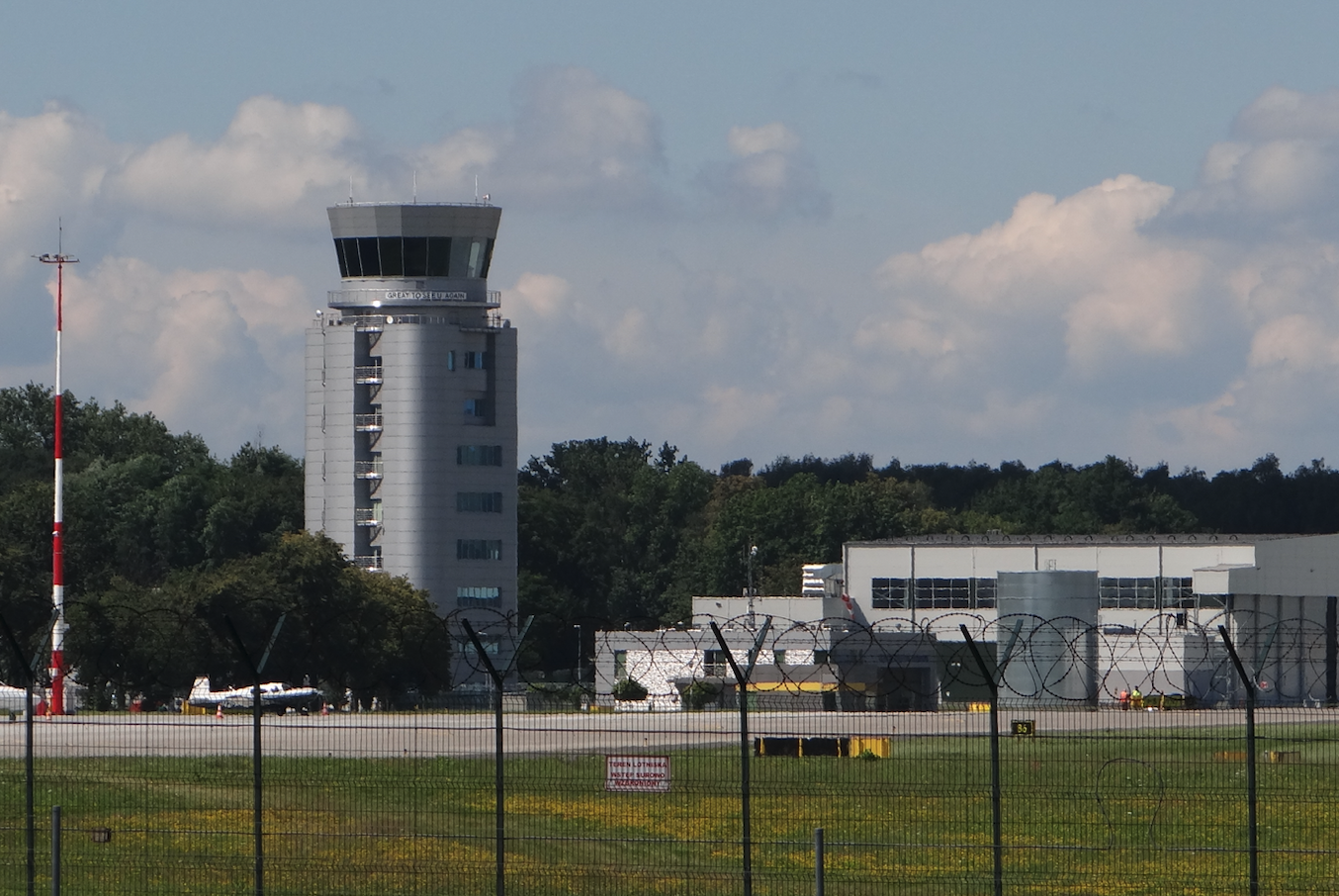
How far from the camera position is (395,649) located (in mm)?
103688

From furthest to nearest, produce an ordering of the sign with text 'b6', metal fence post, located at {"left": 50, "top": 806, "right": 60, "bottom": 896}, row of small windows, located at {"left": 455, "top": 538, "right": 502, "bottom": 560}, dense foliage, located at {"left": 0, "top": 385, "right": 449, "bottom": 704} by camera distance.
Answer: row of small windows, located at {"left": 455, "top": 538, "right": 502, "bottom": 560} < dense foliage, located at {"left": 0, "top": 385, "right": 449, "bottom": 704} < the sign with text 'b6' < metal fence post, located at {"left": 50, "top": 806, "right": 60, "bottom": 896}

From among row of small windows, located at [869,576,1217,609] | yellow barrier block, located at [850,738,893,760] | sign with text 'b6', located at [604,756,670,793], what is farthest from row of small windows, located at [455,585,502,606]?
sign with text 'b6', located at [604,756,670,793]

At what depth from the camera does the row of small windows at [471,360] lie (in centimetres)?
14212

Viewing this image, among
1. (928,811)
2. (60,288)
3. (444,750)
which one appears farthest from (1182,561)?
(928,811)

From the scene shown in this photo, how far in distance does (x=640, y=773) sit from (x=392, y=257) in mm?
116089

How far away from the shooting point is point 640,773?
1115 inches

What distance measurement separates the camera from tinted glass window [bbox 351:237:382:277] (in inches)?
5571

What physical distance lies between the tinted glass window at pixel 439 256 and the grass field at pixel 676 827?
90996mm

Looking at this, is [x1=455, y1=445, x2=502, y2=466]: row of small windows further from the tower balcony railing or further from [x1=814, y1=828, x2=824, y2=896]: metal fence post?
[x1=814, y1=828, x2=824, y2=896]: metal fence post

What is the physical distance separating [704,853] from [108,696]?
152 ft

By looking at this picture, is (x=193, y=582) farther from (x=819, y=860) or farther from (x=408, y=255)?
(x=819, y=860)

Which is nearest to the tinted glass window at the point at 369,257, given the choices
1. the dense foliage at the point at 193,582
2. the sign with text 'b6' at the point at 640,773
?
the dense foliage at the point at 193,582

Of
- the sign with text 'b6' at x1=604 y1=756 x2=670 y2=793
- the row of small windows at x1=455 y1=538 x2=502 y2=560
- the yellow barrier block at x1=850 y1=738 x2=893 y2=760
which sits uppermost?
the row of small windows at x1=455 y1=538 x2=502 y2=560

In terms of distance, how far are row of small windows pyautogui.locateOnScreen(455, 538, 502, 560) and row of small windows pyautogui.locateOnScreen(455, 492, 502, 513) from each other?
2077 mm
